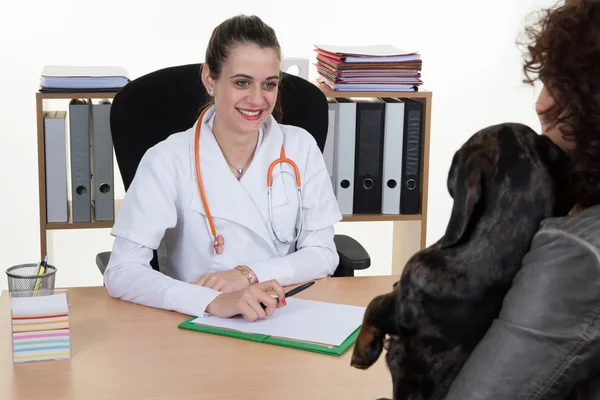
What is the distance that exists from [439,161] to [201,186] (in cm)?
190

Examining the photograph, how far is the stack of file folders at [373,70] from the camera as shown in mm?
2686

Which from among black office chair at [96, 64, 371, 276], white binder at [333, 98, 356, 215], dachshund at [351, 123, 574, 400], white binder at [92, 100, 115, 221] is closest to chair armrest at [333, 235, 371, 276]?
black office chair at [96, 64, 371, 276]

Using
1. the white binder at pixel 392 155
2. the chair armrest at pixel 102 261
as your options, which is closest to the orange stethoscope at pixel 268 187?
the chair armrest at pixel 102 261

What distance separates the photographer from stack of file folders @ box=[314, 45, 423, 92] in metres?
2.69

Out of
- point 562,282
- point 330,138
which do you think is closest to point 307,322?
point 562,282

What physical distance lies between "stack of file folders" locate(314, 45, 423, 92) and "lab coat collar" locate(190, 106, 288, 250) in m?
0.70

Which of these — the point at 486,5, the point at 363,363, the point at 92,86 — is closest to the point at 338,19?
the point at 486,5

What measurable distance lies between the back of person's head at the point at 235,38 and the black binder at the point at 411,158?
30.3 inches

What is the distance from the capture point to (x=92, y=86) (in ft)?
8.43

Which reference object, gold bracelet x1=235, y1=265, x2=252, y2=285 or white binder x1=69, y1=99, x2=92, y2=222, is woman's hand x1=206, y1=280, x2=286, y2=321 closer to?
gold bracelet x1=235, y1=265, x2=252, y2=285

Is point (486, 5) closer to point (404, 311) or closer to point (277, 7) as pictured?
point (277, 7)

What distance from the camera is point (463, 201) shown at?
0.95m

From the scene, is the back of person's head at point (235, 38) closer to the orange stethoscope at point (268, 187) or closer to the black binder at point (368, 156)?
the orange stethoscope at point (268, 187)

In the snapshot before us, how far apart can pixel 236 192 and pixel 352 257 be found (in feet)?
1.19
